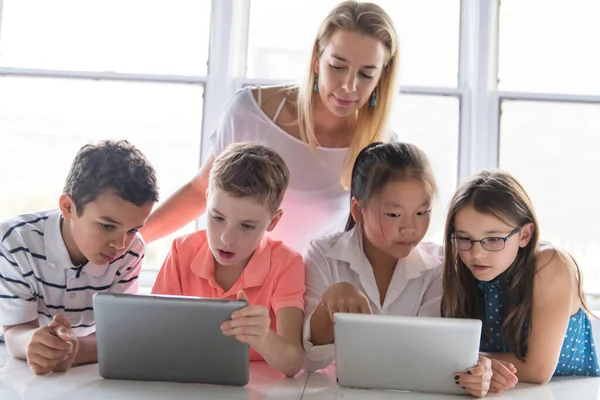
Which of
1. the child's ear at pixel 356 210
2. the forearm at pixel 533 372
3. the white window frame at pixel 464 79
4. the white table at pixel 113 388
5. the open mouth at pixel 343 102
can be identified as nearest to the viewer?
the white table at pixel 113 388

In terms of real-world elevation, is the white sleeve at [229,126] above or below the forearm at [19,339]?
above

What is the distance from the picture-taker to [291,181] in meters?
2.04

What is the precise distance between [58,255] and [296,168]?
2.36 ft

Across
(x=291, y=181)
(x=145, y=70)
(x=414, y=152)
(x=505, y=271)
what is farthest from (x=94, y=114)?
(x=505, y=271)

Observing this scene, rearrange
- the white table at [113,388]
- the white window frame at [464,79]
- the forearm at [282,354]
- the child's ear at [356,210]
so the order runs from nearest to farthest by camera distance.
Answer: the white table at [113,388] < the forearm at [282,354] < the child's ear at [356,210] < the white window frame at [464,79]

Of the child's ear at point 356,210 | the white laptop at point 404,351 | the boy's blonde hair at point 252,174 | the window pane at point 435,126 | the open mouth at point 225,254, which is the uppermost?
the window pane at point 435,126

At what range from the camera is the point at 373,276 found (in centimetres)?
171

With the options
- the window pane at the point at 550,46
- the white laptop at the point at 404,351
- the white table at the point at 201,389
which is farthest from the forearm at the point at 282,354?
the window pane at the point at 550,46

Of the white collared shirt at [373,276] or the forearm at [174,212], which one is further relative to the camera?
the forearm at [174,212]

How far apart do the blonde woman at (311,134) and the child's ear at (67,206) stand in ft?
1.53

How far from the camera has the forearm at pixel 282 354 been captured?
1.38 metres

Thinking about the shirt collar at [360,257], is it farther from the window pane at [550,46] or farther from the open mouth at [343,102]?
the window pane at [550,46]

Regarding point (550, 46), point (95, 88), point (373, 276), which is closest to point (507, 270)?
point (373, 276)

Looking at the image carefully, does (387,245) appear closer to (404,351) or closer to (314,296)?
(314,296)
